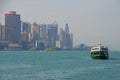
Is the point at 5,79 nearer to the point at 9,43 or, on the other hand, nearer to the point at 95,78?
the point at 95,78

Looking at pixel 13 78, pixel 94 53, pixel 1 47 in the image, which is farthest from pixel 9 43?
pixel 13 78

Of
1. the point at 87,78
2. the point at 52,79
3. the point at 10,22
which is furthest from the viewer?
the point at 10,22

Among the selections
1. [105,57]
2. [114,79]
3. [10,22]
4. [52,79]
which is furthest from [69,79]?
[10,22]

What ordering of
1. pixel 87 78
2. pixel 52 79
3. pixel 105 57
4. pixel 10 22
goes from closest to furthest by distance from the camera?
pixel 52 79, pixel 87 78, pixel 105 57, pixel 10 22

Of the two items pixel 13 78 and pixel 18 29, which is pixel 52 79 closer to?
pixel 13 78

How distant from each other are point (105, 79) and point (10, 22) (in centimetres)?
16838

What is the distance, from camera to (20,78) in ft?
101

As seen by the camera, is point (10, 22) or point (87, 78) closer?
point (87, 78)

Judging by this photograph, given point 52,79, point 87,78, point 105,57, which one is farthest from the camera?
point 105,57

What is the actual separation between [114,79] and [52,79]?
17.4 ft

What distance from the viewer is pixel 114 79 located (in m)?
31.3

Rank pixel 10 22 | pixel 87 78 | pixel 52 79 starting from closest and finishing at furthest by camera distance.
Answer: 1. pixel 52 79
2. pixel 87 78
3. pixel 10 22

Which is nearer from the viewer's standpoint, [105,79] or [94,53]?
[105,79]

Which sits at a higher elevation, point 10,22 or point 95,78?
point 10,22
